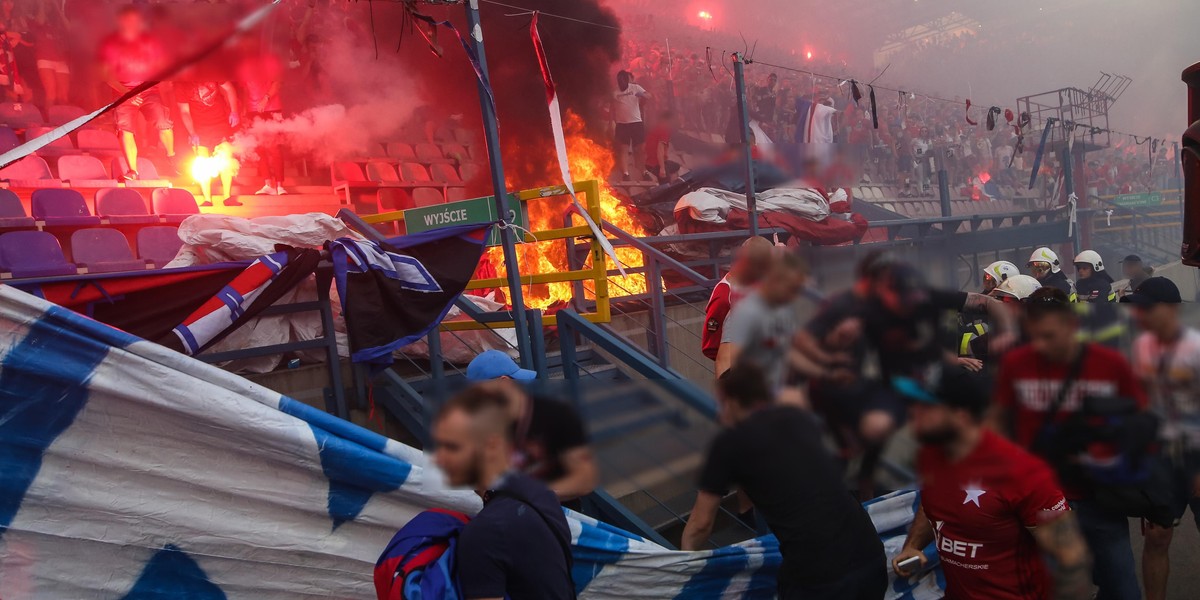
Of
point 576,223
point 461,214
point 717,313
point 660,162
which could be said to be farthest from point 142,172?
point 717,313

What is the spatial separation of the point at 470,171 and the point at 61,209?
5.35m

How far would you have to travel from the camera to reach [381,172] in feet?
31.0

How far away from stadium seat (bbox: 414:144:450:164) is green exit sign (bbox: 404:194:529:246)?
5.58 meters

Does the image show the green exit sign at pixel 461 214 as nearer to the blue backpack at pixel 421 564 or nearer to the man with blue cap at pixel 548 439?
the blue backpack at pixel 421 564

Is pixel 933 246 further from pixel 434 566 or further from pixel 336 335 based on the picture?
pixel 336 335

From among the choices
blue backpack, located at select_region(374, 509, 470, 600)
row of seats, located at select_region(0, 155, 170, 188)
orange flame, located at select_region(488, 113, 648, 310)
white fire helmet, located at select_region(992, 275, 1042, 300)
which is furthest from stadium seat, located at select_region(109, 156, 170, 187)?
white fire helmet, located at select_region(992, 275, 1042, 300)

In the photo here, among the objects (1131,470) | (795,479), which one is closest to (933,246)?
(1131,470)

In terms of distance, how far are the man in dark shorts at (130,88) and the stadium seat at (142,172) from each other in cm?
Result: 6

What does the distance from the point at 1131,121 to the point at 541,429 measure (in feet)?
115

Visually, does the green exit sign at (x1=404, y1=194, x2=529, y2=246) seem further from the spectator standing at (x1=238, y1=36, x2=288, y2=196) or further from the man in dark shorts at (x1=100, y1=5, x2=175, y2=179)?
the spectator standing at (x1=238, y1=36, x2=288, y2=196)

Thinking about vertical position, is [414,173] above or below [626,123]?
below

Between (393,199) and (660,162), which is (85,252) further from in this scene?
(660,162)

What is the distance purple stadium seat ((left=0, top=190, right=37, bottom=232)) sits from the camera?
5721 mm

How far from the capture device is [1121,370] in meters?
0.98
